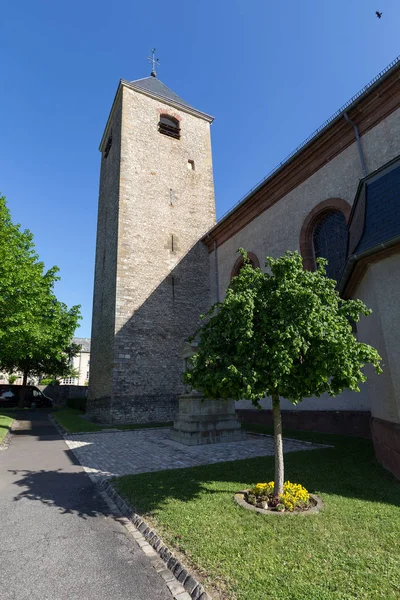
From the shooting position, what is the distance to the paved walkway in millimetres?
7410

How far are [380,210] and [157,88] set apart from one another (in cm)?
2356

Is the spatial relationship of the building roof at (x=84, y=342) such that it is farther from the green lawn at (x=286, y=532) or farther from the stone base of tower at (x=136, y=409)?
the green lawn at (x=286, y=532)

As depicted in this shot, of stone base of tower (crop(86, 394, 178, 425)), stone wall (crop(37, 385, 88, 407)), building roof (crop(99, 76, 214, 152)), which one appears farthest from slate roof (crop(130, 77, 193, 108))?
stone wall (crop(37, 385, 88, 407))

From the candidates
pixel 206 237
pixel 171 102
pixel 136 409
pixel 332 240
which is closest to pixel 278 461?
pixel 332 240

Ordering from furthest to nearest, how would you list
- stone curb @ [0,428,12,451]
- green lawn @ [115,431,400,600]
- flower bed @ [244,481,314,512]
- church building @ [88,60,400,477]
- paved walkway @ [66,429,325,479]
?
stone curb @ [0,428,12,451]
paved walkway @ [66,429,325,479]
church building @ [88,60,400,477]
flower bed @ [244,481,314,512]
green lawn @ [115,431,400,600]

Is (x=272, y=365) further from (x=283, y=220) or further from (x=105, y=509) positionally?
(x=283, y=220)

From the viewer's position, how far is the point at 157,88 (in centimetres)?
2442

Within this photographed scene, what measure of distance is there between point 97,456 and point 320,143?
42.0 ft

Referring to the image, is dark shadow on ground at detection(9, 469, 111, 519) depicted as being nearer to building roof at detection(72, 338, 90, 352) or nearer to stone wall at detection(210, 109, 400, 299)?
stone wall at detection(210, 109, 400, 299)

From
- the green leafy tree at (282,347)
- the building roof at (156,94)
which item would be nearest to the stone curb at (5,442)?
the green leafy tree at (282,347)

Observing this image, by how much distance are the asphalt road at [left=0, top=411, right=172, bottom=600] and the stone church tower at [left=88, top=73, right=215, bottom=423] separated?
1024 centimetres

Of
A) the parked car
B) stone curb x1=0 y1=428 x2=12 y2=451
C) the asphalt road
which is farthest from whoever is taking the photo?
the parked car

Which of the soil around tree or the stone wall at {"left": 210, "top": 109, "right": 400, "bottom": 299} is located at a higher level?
the stone wall at {"left": 210, "top": 109, "right": 400, "bottom": 299}

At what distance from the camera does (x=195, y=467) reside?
700 cm
